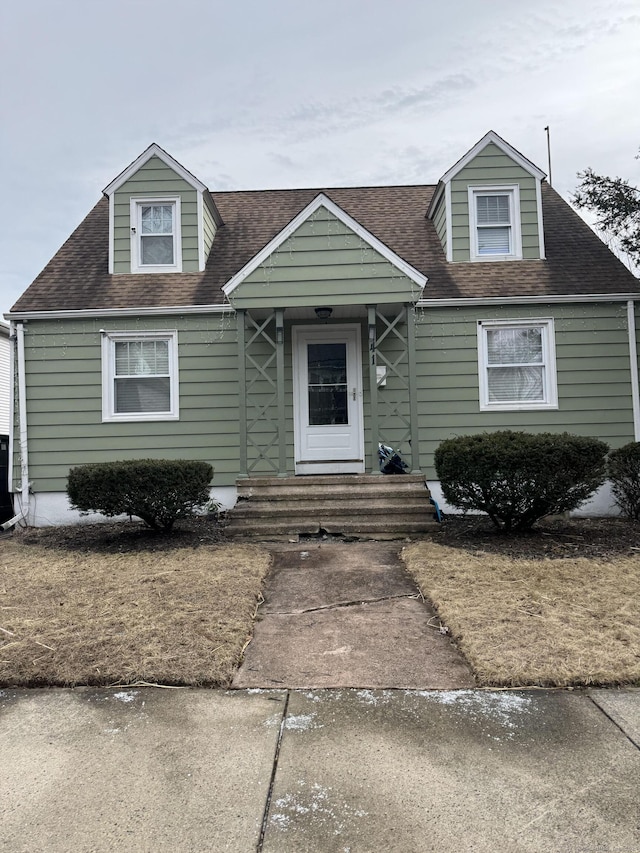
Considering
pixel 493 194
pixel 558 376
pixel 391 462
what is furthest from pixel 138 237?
pixel 558 376

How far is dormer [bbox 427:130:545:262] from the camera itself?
30.7ft

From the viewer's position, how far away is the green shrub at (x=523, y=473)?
6156mm

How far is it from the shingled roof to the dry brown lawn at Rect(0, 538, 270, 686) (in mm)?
4456

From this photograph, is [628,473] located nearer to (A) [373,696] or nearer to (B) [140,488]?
(A) [373,696]

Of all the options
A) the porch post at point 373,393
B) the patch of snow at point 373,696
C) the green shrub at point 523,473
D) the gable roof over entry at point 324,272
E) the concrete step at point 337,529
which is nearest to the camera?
the patch of snow at point 373,696

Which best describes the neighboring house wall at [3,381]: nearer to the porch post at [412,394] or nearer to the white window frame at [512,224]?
the porch post at [412,394]

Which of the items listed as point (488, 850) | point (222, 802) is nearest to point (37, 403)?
point (222, 802)

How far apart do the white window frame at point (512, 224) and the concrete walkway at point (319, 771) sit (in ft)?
25.7

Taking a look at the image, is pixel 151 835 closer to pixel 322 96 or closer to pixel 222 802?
pixel 222 802

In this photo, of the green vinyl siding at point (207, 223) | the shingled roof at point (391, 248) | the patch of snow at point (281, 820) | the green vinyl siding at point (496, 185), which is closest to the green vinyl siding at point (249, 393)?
the shingled roof at point (391, 248)

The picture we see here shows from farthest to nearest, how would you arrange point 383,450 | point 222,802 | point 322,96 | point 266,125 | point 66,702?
point 266,125 → point 322,96 → point 383,450 → point 66,702 → point 222,802

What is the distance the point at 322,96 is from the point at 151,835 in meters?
12.4

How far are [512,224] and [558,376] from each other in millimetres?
2762

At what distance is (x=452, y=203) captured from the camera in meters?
9.38
